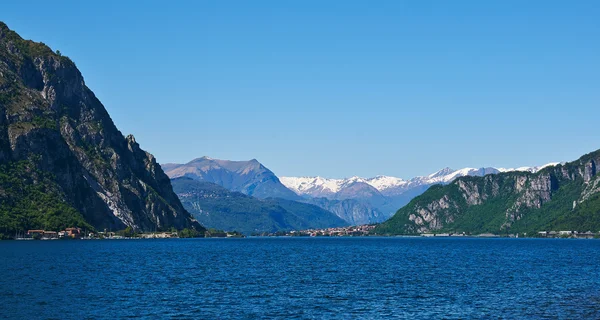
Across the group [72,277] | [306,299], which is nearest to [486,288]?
[306,299]

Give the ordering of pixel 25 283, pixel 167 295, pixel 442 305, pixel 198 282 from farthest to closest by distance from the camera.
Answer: pixel 198 282 → pixel 25 283 → pixel 167 295 → pixel 442 305

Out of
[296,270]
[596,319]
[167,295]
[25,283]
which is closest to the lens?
[596,319]

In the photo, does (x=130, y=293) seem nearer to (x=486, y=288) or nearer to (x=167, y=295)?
(x=167, y=295)

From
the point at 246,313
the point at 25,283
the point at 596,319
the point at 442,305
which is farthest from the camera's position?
the point at 25,283

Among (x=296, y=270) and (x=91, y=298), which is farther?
(x=296, y=270)

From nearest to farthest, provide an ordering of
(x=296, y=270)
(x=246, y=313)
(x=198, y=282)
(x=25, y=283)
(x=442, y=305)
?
(x=246, y=313), (x=442, y=305), (x=25, y=283), (x=198, y=282), (x=296, y=270)

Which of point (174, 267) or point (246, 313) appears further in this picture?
→ point (174, 267)

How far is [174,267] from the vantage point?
150 m

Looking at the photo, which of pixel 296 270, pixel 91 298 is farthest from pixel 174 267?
pixel 91 298

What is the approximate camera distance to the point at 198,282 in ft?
381

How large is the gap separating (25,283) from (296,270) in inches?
2108

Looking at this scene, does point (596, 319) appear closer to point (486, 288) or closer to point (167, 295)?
point (486, 288)

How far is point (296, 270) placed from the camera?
14462 cm

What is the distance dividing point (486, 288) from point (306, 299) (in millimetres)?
29497
